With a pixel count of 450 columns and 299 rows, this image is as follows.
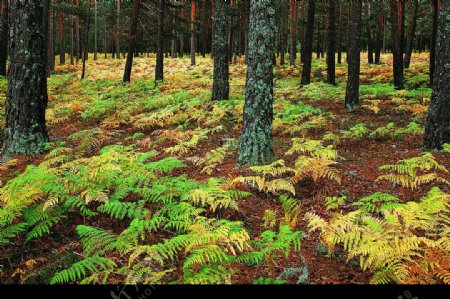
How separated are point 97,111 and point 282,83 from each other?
34.6 feet

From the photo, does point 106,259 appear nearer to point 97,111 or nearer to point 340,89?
point 97,111

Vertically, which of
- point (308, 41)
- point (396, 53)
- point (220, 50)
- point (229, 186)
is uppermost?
point (308, 41)


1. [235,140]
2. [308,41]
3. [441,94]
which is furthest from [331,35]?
[235,140]

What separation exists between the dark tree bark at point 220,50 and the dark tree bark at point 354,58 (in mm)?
4270

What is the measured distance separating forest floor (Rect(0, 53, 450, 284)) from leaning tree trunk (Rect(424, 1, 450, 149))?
1.34 feet

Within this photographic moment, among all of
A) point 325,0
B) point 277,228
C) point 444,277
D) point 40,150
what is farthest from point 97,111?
point 325,0

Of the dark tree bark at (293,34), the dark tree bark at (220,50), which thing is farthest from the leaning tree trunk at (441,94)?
the dark tree bark at (293,34)

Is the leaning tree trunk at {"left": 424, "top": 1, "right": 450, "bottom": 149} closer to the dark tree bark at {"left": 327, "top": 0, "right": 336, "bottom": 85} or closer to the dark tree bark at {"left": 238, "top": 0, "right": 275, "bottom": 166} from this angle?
the dark tree bark at {"left": 238, "top": 0, "right": 275, "bottom": 166}

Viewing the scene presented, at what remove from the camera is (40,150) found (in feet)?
25.5

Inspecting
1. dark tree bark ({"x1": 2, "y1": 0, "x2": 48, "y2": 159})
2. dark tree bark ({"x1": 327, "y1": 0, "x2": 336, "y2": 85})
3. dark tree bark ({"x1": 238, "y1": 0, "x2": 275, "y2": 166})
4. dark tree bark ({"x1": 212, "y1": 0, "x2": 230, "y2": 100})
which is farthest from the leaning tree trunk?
dark tree bark ({"x1": 327, "y1": 0, "x2": 336, "y2": 85})

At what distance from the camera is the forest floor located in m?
3.65

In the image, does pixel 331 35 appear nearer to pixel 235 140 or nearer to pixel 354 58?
pixel 354 58

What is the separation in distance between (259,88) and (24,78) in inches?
201

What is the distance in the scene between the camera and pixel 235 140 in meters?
8.63
